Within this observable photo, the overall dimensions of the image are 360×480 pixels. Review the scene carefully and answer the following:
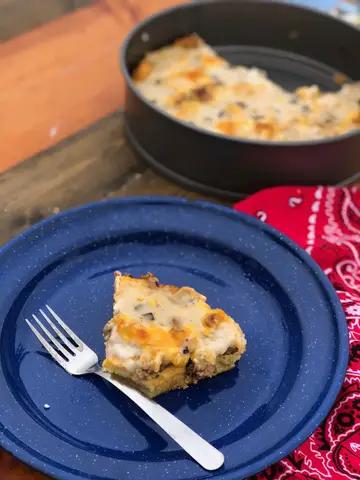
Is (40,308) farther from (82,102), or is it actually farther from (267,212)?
(82,102)

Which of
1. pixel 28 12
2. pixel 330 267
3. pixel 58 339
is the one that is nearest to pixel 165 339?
pixel 58 339

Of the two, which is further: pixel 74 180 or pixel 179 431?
pixel 74 180

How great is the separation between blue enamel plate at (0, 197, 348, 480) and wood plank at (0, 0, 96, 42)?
96 cm

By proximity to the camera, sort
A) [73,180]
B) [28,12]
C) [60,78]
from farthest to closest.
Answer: [28,12]
[60,78]
[73,180]

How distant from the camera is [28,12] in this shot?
6.38 feet

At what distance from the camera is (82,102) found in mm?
1430

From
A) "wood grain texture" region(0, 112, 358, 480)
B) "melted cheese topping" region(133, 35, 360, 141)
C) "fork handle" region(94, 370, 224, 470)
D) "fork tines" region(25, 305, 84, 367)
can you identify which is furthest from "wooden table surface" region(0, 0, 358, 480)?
"fork handle" region(94, 370, 224, 470)

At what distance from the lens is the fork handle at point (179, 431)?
75 cm

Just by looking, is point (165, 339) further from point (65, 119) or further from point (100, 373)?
point (65, 119)

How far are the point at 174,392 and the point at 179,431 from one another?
79 mm

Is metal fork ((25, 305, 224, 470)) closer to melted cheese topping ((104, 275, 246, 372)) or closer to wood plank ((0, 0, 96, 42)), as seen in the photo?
melted cheese topping ((104, 275, 246, 372))

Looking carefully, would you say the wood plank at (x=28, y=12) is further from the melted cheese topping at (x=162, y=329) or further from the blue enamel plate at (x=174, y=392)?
the melted cheese topping at (x=162, y=329)

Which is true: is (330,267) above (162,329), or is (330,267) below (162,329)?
below

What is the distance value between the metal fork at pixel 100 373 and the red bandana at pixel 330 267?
0.33 ft
